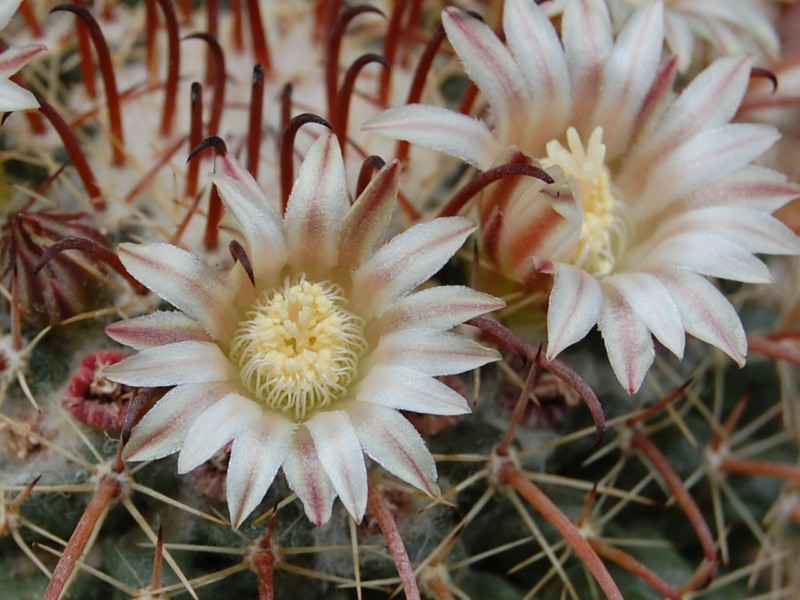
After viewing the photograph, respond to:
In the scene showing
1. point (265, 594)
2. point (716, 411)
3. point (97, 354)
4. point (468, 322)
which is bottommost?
point (716, 411)

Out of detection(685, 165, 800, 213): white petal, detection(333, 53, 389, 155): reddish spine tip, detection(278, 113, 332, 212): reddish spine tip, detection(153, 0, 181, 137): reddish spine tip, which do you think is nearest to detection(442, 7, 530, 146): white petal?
detection(333, 53, 389, 155): reddish spine tip

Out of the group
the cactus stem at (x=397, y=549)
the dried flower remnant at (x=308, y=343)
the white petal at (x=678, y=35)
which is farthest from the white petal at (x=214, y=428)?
the white petal at (x=678, y=35)

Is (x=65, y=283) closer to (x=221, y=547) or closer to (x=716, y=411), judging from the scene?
(x=221, y=547)

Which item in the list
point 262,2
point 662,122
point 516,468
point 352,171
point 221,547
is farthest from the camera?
point 262,2

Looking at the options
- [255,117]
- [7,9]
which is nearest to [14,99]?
[7,9]

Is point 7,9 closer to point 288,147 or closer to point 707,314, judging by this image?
point 288,147

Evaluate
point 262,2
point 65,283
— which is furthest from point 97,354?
point 262,2
